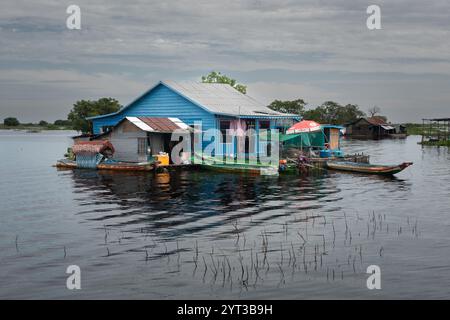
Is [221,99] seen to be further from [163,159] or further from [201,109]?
[163,159]

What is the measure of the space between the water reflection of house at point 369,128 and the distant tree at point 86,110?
5210cm

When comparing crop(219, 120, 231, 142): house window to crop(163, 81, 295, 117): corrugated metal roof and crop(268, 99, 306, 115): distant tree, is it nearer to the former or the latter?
crop(163, 81, 295, 117): corrugated metal roof

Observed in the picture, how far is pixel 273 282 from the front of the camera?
1423cm

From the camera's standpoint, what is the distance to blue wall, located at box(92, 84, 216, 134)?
4228 cm

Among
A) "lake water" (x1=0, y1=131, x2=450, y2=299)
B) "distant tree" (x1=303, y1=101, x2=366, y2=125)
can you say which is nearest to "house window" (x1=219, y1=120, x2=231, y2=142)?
"lake water" (x1=0, y1=131, x2=450, y2=299)

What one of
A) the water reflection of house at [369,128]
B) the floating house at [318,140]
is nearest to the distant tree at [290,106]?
the water reflection of house at [369,128]

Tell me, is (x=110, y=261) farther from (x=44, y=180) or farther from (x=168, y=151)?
(x=168, y=151)

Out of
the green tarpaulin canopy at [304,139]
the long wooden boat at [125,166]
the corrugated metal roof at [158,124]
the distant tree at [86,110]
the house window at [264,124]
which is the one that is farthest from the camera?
the distant tree at [86,110]

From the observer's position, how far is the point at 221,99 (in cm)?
4603

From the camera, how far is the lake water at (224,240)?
1391cm

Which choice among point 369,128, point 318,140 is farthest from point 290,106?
point 318,140

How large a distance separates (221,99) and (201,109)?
4276 mm

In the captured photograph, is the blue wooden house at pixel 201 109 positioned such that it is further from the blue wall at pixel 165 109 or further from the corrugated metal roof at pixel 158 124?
the corrugated metal roof at pixel 158 124
